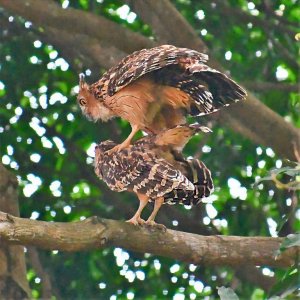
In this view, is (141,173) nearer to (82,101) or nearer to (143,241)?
(143,241)

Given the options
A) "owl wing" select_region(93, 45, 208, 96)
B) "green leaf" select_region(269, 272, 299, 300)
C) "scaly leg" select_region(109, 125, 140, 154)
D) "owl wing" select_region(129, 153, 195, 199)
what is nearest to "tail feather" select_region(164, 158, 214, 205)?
"owl wing" select_region(129, 153, 195, 199)

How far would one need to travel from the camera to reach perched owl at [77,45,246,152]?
3.50m

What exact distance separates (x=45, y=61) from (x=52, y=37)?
41 centimetres

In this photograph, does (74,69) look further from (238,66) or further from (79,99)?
(79,99)

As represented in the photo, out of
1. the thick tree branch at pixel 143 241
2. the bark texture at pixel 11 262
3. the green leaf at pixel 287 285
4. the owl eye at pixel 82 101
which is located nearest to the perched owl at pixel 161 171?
the thick tree branch at pixel 143 241

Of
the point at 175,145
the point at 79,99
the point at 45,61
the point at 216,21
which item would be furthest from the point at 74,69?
the point at 175,145

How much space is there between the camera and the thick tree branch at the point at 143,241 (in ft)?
11.2

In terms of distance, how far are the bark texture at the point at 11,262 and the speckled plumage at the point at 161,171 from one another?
0.87 meters

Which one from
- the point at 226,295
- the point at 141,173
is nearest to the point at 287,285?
the point at 226,295

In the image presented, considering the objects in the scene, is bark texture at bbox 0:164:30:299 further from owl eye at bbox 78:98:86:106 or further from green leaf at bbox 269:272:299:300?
green leaf at bbox 269:272:299:300

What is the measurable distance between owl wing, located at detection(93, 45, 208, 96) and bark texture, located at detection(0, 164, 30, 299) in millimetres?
1072

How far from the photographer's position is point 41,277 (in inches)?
208

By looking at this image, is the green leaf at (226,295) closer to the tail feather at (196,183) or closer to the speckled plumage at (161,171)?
the speckled plumage at (161,171)

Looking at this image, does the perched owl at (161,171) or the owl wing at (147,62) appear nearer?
the owl wing at (147,62)
